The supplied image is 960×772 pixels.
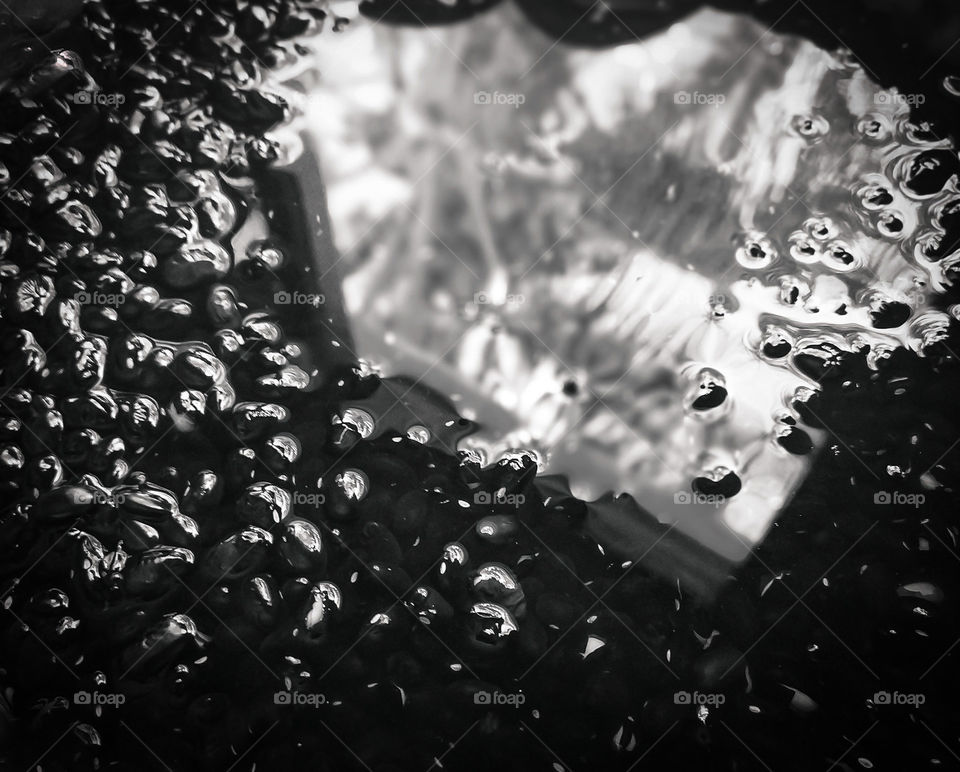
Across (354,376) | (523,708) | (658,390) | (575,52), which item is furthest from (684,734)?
(575,52)

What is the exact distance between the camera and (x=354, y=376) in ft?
1.98

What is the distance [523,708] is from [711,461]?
0.22m

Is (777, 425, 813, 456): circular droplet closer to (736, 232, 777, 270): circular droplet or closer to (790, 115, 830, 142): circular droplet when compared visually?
(736, 232, 777, 270): circular droplet
